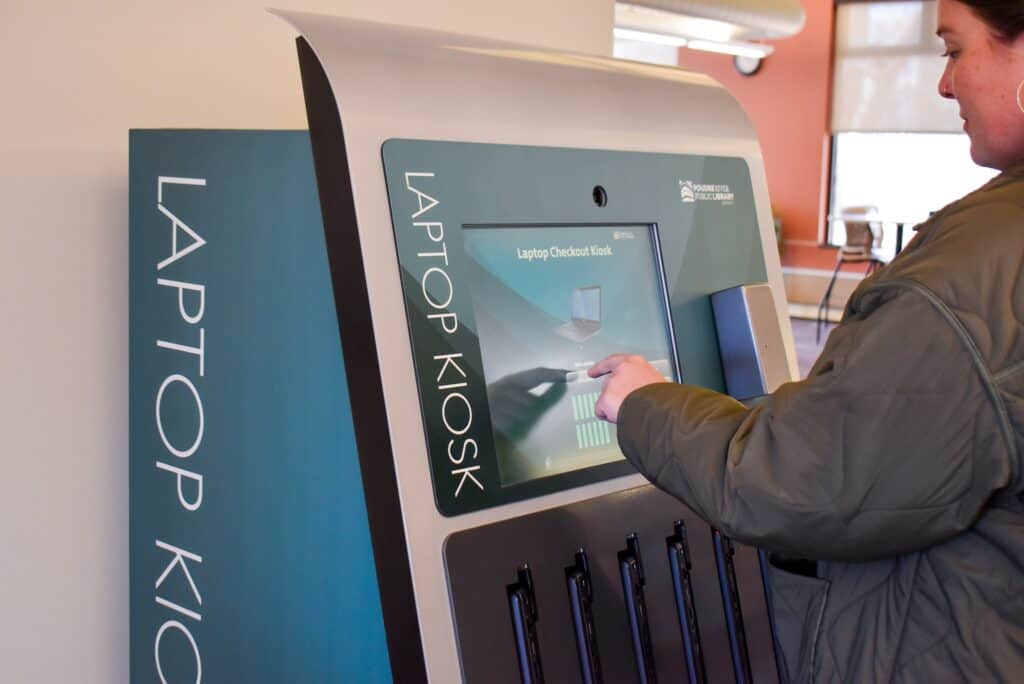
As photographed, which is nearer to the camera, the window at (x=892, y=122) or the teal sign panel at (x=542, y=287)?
the teal sign panel at (x=542, y=287)

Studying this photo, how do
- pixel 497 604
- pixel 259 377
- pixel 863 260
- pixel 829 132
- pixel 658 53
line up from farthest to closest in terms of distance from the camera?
pixel 658 53 → pixel 829 132 → pixel 863 260 → pixel 259 377 → pixel 497 604

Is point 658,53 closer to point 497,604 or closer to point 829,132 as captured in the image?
point 829,132

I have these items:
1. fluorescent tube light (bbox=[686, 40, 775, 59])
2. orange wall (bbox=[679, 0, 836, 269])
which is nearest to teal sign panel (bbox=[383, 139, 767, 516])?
fluorescent tube light (bbox=[686, 40, 775, 59])

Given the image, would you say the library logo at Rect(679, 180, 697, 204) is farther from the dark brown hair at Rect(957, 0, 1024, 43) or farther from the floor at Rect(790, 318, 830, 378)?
the floor at Rect(790, 318, 830, 378)

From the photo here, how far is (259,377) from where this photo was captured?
49.3 inches

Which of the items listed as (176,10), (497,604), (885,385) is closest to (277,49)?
(176,10)

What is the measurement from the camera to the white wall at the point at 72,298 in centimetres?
120

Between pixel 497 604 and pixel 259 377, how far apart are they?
0.39 metres

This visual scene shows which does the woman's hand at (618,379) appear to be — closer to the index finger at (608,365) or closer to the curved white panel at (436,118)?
the index finger at (608,365)

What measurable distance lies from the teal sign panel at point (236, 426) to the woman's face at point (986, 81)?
29.1 inches

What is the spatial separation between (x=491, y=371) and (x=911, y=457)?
1.53ft

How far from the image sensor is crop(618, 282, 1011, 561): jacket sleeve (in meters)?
0.92

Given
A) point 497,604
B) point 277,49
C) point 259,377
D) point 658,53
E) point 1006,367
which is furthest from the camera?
point 658,53

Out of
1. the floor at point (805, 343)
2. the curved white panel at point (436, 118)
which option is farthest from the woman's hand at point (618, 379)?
the floor at point (805, 343)
